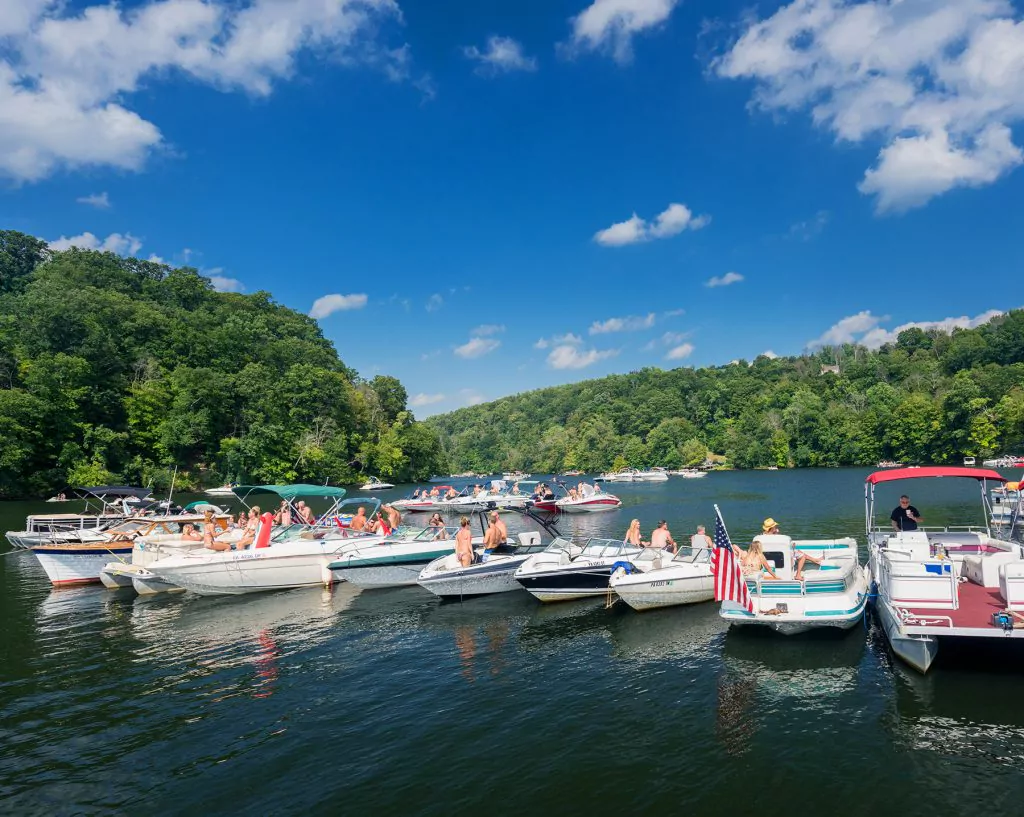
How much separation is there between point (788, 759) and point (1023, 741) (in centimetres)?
337

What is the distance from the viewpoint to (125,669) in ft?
44.1

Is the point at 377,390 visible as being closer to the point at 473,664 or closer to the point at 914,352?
the point at 473,664

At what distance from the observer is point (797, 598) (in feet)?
43.2

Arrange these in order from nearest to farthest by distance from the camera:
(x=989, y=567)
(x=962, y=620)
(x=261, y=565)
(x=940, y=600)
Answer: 1. (x=962, y=620)
2. (x=940, y=600)
3. (x=989, y=567)
4. (x=261, y=565)

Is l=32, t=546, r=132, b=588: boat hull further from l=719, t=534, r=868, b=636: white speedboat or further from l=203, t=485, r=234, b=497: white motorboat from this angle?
l=203, t=485, r=234, b=497: white motorboat

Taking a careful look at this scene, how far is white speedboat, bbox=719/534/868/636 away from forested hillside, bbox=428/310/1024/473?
350 feet

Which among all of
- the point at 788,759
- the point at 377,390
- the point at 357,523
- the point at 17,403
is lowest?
the point at 788,759

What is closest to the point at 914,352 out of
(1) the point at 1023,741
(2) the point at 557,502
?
(2) the point at 557,502

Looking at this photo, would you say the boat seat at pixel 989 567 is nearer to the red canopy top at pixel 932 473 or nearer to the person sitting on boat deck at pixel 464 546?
the red canopy top at pixel 932 473

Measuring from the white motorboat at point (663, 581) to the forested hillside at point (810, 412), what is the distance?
350 feet

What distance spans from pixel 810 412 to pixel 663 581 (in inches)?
4486

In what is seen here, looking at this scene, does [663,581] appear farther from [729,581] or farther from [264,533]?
[264,533]

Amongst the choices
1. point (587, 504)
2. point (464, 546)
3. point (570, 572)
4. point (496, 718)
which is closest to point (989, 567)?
point (570, 572)

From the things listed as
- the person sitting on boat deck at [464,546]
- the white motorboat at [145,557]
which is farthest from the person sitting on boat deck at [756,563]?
the white motorboat at [145,557]
